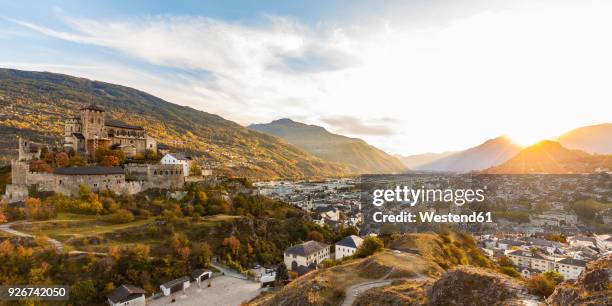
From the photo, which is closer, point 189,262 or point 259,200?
point 189,262

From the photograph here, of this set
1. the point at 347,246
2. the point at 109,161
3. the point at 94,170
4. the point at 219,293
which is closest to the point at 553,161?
the point at 347,246

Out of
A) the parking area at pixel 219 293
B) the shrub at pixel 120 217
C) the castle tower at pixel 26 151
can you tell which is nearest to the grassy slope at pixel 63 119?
the castle tower at pixel 26 151

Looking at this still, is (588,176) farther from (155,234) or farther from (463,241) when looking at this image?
(155,234)

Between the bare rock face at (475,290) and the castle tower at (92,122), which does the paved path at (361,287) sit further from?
the castle tower at (92,122)

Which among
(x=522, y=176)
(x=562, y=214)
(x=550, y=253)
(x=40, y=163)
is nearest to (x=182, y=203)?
(x=40, y=163)

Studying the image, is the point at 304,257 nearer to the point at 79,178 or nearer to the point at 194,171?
the point at 194,171

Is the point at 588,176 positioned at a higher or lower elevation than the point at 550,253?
higher
